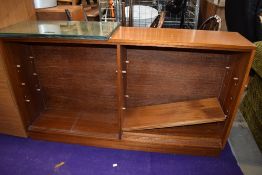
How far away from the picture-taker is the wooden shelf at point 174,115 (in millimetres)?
1086

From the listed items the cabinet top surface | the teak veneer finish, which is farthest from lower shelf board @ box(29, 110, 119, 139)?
the cabinet top surface

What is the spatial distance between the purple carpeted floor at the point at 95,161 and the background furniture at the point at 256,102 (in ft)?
0.65

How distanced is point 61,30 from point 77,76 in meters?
0.37

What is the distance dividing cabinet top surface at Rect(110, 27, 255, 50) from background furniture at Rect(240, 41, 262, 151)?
9.9 inches

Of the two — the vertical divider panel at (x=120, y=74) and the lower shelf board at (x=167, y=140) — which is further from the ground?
the vertical divider panel at (x=120, y=74)

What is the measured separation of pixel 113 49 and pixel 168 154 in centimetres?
70

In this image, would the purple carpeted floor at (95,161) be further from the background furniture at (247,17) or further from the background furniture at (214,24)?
the background furniture at (247,17)

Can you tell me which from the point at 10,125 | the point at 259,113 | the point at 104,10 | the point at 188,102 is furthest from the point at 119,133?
the point at 104,10

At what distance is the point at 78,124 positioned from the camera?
1.28 m

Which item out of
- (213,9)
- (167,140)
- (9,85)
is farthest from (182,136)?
(213,9)

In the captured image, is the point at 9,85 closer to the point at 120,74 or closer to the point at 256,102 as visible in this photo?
the point at 120,74

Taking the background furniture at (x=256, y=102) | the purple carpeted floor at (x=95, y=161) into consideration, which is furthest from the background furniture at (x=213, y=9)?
the purple carpeted floor at (x=95, y=161)

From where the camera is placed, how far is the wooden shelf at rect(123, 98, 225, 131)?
42.8 inches

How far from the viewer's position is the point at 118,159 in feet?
Result: 3.81
